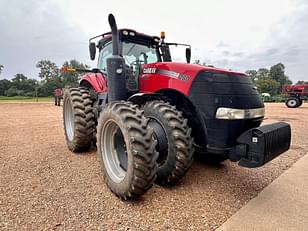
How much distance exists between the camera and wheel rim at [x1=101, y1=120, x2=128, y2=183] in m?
2.85

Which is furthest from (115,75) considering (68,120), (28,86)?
(28,86)

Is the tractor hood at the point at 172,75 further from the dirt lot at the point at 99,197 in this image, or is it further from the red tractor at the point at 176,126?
the dirt lot at the point at 99,197

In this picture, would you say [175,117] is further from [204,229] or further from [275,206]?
[275,206]

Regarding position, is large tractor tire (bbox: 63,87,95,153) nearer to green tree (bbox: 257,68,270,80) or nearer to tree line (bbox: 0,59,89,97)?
tree line (bbox: 0,59,89,97)

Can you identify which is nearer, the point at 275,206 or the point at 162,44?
the point at 275,206

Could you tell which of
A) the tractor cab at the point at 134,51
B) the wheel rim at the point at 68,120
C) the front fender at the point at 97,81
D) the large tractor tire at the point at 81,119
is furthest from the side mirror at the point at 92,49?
the wheel rim at the point at 68,120

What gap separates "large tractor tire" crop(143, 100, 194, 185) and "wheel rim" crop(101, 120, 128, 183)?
453 millimetres

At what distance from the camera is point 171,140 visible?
2605 mm

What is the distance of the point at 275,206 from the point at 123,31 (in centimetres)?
315

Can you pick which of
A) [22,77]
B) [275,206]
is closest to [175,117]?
[275,206]

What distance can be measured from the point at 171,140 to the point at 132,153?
542 mm

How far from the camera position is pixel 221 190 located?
113 inches

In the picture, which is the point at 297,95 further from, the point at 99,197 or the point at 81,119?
the point at 99,197

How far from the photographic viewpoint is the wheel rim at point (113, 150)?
9.34 ft
